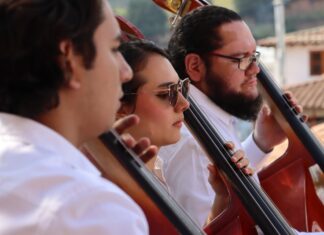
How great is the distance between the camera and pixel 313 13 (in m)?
39.8

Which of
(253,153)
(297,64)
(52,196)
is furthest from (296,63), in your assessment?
(52,196)

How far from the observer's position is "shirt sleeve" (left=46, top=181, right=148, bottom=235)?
1.13 meters

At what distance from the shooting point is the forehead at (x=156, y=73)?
2133 millimetres

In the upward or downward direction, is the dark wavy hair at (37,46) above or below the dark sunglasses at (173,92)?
above

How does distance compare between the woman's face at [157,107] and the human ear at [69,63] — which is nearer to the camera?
the human ear at [69,63]

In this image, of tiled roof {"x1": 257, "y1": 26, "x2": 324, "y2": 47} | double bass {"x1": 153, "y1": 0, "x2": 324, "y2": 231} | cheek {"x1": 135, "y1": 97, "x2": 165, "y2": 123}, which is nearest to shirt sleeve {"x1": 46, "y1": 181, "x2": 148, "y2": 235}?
cheek {"x1": 135, "y1": 97, "x2": 165, "y2": 123}

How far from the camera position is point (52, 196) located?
1139 mm

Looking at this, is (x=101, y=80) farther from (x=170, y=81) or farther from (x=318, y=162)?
(x=318, y=162)

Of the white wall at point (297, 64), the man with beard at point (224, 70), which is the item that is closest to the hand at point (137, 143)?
the man with beard at point (224, 70)

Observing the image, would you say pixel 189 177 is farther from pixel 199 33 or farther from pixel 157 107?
pixel 199 33

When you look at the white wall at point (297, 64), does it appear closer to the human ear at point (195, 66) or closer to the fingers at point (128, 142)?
the human ear at point (195, 66)

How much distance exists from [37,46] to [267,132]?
1544 millimetres

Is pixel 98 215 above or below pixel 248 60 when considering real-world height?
above

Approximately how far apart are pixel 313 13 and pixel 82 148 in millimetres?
39287
